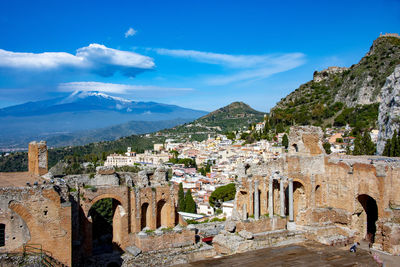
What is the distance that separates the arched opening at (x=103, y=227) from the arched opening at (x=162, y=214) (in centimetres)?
281

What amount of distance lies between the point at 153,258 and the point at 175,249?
1.43 m

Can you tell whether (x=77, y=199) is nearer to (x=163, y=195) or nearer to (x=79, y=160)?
(x=163, y=195)

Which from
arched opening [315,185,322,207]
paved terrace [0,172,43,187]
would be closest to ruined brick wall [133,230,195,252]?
paved terrace [0,172,43,187]

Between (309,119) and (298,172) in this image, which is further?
(309,119)

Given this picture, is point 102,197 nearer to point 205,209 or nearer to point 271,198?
point 271,198

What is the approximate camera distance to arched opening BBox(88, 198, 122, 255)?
20234mm

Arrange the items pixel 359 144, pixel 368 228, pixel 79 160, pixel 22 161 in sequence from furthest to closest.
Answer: pixel 79 160
pixel 22 161
pixel 359 144
pixel 368 228

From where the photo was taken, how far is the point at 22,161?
104m

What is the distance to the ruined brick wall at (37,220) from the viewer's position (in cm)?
1402

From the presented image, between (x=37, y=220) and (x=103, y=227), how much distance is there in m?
21.5

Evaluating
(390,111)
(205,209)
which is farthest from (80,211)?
(390,111)

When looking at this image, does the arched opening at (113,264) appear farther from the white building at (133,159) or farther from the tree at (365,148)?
the white building at (133,159)

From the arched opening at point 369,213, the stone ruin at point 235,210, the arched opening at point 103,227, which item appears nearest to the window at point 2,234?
the stone ruin at point 235,210

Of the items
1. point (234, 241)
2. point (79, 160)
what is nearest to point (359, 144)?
point (234, 241)
